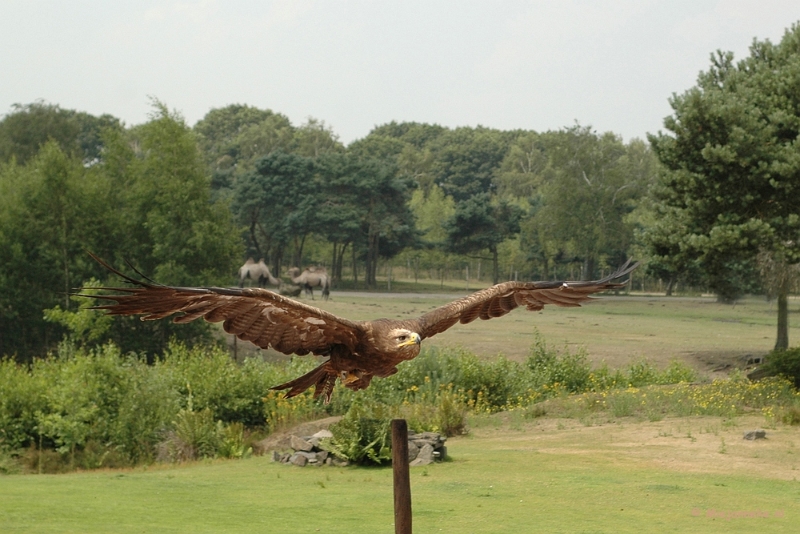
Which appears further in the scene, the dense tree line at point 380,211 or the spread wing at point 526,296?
the dense tree line at point 380,211

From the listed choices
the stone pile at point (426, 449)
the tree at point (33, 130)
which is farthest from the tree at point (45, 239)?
the tree at point (33, 130)

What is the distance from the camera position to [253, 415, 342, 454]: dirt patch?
17828 millimetres

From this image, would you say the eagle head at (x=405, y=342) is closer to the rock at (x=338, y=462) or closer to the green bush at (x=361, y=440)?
the green bush at (x=361, y=440)

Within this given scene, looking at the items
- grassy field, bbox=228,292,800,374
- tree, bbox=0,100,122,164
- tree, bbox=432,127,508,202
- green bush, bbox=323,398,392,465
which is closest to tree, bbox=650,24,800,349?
grassy field, bbox=228,292,800,374

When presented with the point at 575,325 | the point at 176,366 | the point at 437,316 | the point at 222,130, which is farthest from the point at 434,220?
the point at 437,316

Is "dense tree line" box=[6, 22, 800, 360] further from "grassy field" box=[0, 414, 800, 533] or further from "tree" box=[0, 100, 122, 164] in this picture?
"grassy field" box=[0, 414, 800, 533]

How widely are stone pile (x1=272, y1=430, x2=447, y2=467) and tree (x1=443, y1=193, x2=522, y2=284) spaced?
45.9 metres

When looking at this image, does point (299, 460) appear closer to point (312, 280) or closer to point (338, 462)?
point (338, 462)

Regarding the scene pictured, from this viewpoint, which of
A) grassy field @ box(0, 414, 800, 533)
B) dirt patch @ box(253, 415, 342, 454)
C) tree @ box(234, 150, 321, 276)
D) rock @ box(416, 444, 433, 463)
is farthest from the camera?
tree @ box(234, 150, 321, 276)

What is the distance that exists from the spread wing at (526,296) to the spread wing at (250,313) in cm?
104

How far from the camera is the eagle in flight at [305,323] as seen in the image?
6.25 meters

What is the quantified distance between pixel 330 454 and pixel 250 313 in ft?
28.5

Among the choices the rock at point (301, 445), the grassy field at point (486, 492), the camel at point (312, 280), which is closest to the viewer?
the grassy field at point (486, 492)

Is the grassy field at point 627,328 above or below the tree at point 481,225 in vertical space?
below
